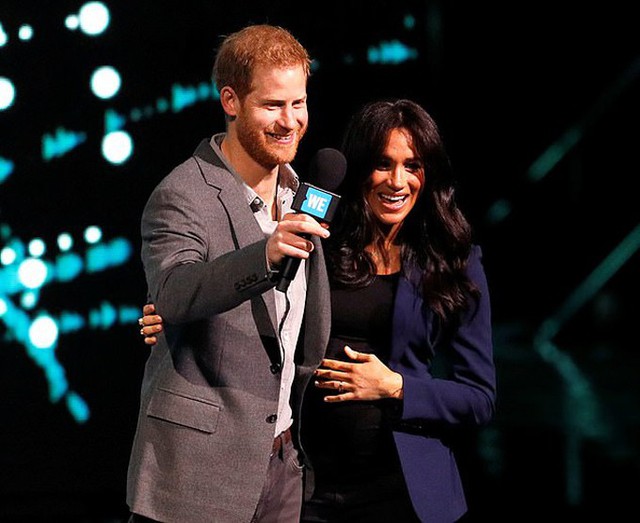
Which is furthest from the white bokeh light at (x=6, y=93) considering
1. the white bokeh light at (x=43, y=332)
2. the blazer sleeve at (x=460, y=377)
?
the blazer sleeve at (x=460, y=377)

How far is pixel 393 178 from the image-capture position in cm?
222

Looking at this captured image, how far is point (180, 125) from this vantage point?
162 inches

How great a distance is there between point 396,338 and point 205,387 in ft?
1.58

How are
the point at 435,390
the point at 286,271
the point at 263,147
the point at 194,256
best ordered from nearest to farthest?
the point at 286,271 → the point at 194,256 → the point at 263,147 → the point at 435,390

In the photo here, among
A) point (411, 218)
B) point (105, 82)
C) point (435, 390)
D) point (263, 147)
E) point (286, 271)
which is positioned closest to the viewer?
point (286, 271)

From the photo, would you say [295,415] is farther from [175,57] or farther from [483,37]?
[483,37]

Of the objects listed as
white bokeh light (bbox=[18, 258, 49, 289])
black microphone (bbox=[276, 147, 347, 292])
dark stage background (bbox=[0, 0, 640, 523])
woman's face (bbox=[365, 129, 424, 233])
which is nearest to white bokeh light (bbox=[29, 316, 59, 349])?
dark stage background (bbox=[0, 0, 640, 523])

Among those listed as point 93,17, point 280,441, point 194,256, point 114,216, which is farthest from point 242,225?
point 93,17

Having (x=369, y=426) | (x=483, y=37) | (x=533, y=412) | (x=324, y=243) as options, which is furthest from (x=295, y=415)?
(x=483, y=37)

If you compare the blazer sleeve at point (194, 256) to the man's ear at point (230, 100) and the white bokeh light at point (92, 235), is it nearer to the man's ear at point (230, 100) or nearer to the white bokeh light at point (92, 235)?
the man's ear at point (230, 100)

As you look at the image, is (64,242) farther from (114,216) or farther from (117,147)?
(117,147)

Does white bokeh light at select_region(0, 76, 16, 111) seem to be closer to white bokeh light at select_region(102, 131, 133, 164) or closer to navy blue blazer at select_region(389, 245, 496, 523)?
white bokeh light at select_region(102, 131, 133, 164)

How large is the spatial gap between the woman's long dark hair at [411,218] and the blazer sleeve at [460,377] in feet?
0.21

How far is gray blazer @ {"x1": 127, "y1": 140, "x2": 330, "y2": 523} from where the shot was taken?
1.83 metres
